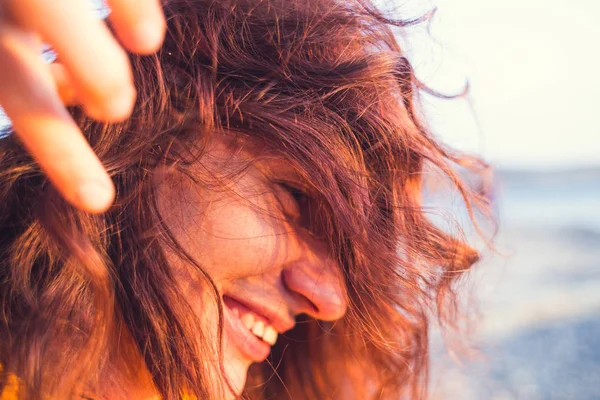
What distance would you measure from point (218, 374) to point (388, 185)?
53cm

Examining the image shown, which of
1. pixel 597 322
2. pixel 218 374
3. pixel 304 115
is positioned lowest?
pixel 597 322

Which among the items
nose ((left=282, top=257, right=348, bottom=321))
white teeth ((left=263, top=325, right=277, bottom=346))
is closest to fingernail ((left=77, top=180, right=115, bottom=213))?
nose ((left=282, top=257, right=348, bottom=321))

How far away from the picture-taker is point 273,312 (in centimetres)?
119

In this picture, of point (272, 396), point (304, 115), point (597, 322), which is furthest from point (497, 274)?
point (597, 322)

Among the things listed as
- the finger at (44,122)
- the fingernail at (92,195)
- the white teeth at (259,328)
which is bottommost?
the white teeth at (259,328)

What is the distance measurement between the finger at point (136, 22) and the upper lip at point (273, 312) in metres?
0.67

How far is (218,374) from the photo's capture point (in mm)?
1103

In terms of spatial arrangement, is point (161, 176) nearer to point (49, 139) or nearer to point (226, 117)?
point (226, 117)

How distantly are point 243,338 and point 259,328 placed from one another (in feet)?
0.16

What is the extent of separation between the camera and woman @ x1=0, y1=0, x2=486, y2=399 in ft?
3.15

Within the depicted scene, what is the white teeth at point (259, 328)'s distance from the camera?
119 cm

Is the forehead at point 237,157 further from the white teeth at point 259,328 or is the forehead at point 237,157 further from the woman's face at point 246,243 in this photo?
the white teeth at point 259,328

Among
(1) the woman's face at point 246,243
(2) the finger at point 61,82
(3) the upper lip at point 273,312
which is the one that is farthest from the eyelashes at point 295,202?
(2) the finger at point 61,82

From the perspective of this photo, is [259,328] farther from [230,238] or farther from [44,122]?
[44,122]
